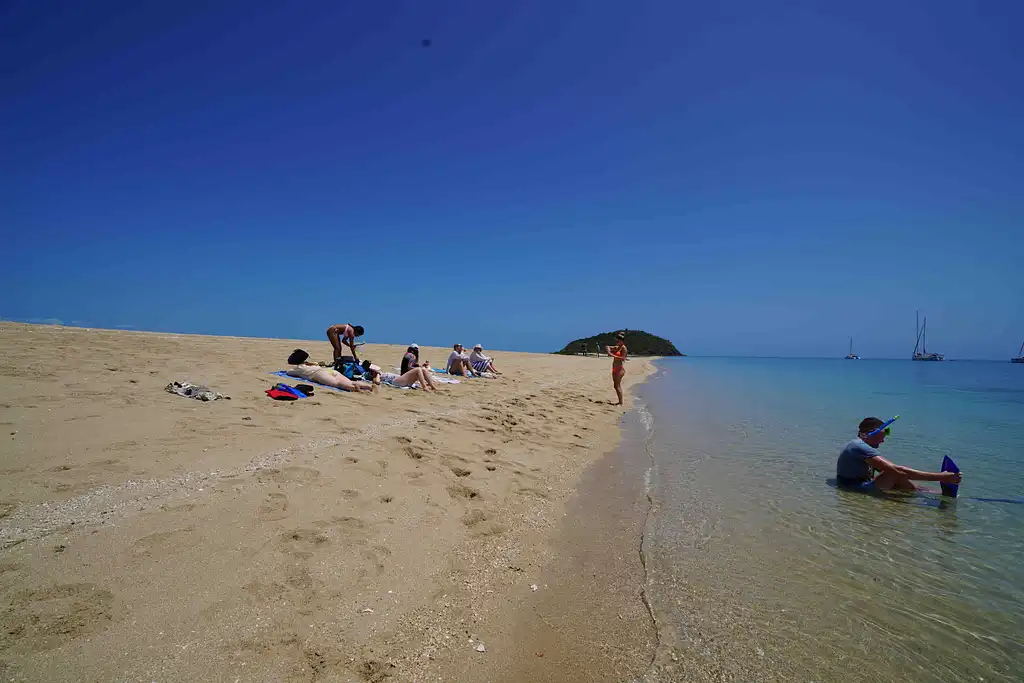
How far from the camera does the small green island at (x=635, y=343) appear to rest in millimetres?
→ 103125

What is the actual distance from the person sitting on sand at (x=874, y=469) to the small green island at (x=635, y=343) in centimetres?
8649

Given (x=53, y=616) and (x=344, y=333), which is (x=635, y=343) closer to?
(x=344, y=333)

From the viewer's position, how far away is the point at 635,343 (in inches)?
5015

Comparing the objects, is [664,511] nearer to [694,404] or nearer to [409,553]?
[409,553]

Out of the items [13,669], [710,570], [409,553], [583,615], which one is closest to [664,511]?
[710,570]

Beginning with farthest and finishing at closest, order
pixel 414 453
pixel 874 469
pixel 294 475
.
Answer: pixel 874 469 < pixel 414 453 < pixel 294 475

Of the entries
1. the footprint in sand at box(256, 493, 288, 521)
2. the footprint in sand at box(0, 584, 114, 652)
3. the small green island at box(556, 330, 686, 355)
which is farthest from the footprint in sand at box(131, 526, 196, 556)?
the small green island at box(556, 330, 686, 355)

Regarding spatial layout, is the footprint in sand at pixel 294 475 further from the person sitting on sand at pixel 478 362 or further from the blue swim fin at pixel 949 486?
the person sitting on sand at pixel 478 362

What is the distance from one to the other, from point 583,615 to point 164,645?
2509 mm

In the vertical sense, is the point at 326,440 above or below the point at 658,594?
above

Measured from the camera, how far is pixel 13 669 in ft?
7.08

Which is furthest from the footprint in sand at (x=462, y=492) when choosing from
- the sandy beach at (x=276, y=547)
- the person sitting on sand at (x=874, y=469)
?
the person sitting on sand at (x=874, y=469)

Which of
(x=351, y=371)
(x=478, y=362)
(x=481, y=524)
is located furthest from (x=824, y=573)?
(x=478, y=362)

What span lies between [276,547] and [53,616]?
46.1 inches
